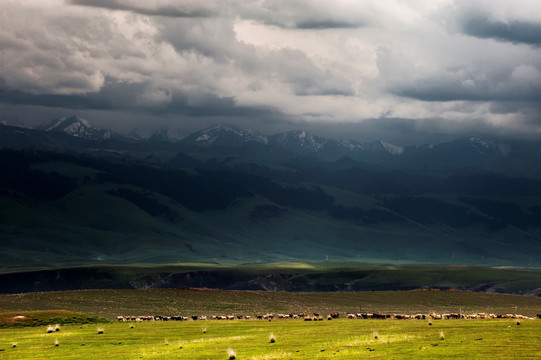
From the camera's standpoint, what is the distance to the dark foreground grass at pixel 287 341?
54031 millimetres

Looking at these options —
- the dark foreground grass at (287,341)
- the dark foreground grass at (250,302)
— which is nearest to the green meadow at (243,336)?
the dark foreground grass at (287,341)

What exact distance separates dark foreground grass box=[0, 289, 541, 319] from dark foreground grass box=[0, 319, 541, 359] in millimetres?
36749

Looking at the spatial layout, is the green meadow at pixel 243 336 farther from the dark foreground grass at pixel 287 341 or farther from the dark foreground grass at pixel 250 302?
the dark foreground grass at pixel 250 302

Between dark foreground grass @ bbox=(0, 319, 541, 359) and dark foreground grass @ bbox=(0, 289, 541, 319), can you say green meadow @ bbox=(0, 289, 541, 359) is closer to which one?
dark foreground grass @ bbox=(0, 319, 541, 359)

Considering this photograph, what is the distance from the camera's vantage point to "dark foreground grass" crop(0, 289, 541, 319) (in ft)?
414

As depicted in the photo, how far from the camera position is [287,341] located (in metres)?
65.9

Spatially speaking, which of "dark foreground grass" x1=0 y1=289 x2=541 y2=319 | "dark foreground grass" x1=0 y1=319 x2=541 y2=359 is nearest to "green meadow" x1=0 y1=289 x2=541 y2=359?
"dark foreground grass" x1=0 y1=319 x2=541 y2=359

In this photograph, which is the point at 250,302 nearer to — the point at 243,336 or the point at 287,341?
the point at 243,336

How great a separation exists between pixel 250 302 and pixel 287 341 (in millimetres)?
76907

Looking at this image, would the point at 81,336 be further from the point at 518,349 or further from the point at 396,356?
the point at 518,349

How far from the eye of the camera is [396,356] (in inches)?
2037

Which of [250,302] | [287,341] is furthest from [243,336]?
[250,302]

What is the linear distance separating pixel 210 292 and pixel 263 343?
86.9 m

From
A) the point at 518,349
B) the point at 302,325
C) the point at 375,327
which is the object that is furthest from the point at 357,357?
the point at 302,325
